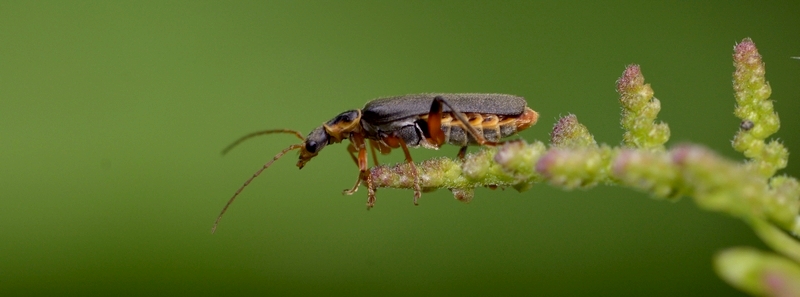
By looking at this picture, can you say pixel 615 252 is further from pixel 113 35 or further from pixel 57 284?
pixel 113 35

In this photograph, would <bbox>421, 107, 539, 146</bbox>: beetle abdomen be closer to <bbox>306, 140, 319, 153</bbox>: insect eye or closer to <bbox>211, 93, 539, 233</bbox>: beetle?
<bbox>211, 93, 539, 233</bbox>: beetle

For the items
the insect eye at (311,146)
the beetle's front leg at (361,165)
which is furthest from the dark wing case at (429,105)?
the insect eye at (311,146)

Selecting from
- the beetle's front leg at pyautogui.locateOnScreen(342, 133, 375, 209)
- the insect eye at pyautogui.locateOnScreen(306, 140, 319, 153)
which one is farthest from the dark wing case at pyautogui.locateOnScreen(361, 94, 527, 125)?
the insect eye at pyautogui.locateOnScreen(306, 140, 319, 153)

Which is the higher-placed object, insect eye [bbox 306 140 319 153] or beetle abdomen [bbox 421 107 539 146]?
beetle abdomen [bbox 421 107 539 146]

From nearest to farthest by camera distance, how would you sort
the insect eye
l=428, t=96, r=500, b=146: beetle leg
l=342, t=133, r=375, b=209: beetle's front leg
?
l=342, t=133, r=375, b=209: beetle's front leg
l=428, t=96, r=500, b=146: beetle leg
the insect eye

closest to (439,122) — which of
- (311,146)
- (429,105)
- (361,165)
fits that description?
(429,105)

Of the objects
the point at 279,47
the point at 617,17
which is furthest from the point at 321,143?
the point at 617,17

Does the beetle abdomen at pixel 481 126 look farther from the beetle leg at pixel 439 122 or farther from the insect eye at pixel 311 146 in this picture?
the insect eye at pixel 311 146
